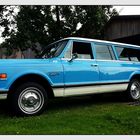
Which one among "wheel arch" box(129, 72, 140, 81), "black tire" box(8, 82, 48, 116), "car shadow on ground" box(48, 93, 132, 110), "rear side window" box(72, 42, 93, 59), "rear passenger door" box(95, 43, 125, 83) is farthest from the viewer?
"wheel arch" box(129, 72, 140, 81)

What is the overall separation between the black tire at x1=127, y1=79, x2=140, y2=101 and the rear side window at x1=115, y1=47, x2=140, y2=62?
0.73m

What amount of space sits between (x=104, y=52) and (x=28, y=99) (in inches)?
111

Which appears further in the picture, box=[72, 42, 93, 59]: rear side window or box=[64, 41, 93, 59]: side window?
box=[72, 42, 93, 59]: rear side window

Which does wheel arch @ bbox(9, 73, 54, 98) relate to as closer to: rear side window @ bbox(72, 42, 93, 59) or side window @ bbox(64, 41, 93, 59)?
side window @ bbox(64, 41, 93, 59)

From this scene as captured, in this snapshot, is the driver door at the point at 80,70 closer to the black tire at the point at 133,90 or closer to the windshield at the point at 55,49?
the windshield at the point at 55,49

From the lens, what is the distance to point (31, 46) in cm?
1786

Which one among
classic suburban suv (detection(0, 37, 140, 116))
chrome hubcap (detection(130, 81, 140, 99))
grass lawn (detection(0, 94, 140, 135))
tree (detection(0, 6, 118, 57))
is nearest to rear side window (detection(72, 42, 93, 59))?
classic suburban suv (detection(0, 37, 140, 116))

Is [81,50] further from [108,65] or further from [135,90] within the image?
[135,90]

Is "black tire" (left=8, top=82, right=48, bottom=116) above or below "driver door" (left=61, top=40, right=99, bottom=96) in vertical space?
below

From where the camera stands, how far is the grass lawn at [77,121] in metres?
5.89

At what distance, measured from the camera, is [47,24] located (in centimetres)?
1825

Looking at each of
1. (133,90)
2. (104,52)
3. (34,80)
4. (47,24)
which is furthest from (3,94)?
(47,24)

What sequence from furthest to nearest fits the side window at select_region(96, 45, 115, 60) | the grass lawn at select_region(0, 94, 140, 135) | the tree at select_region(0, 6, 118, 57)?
the tree at select_region(0, 6, 118, 57)
the side window at select_region(96, 45, 115, 60)
the grass lawn at select_region(0, 94, 140, 135)

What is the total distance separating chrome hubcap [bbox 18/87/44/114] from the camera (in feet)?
23.3
